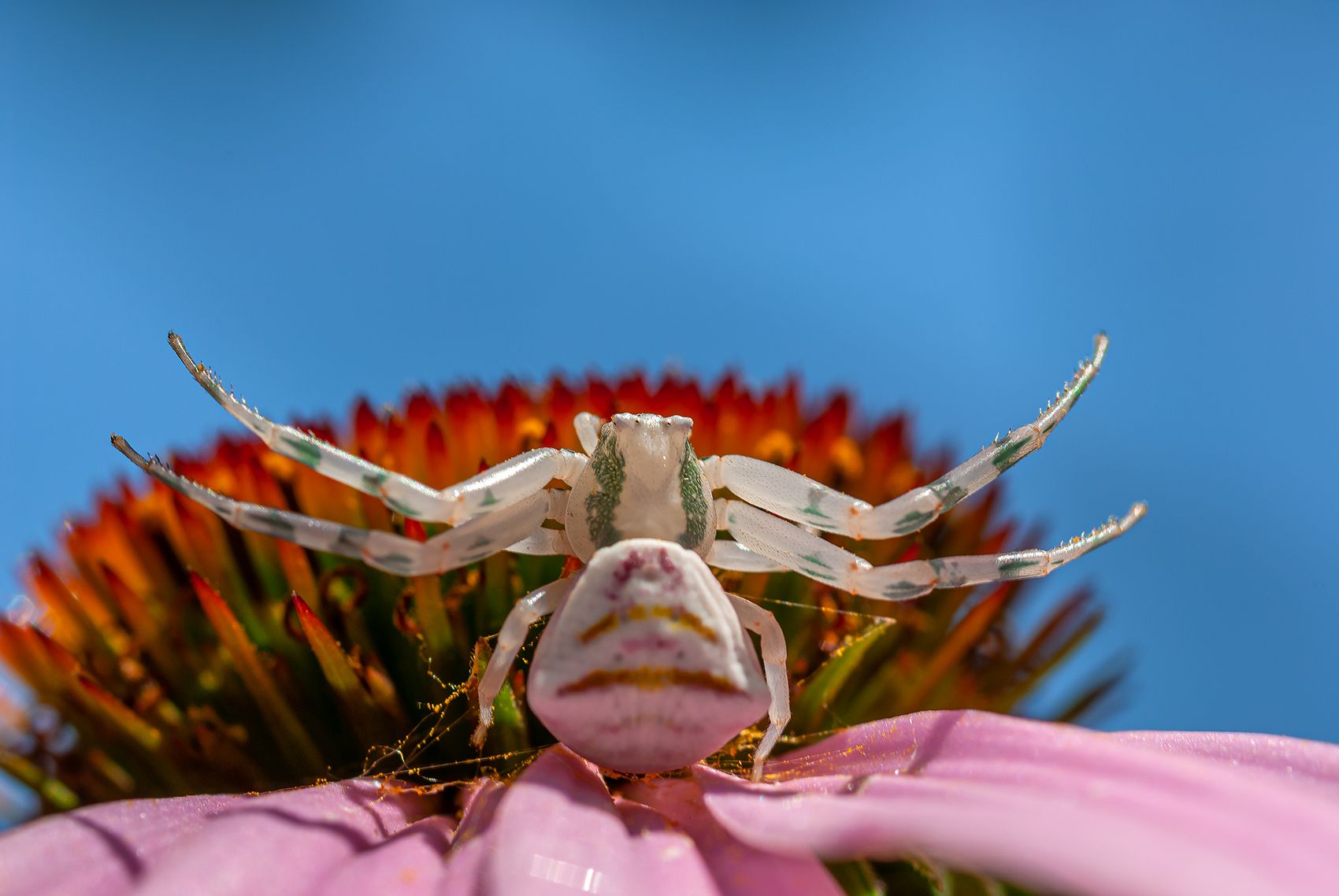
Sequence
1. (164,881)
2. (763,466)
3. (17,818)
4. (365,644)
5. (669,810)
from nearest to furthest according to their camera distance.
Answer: (164,881), (669,810), (763,466), (365,644), (17,818)

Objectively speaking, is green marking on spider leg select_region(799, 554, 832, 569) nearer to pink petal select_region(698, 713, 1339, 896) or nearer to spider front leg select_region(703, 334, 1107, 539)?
spider front leg select_region(703, 334, 1107, 539)

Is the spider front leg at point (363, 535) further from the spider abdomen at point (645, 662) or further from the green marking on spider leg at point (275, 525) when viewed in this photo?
the spider abdomen at point (645, 662)

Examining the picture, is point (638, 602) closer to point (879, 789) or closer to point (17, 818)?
point (879, 789)

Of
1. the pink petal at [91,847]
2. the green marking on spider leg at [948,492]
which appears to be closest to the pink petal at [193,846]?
the pink petal at [91,847]

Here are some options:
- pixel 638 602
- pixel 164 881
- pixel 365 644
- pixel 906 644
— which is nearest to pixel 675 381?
pixel 906 644

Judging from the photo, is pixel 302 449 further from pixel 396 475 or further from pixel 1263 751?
pixel 1263 751

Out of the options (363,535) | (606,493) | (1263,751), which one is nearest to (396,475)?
(363,535)

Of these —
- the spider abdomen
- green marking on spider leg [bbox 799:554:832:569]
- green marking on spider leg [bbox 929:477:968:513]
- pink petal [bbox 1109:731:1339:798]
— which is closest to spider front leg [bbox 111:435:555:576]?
the spider abdomen
